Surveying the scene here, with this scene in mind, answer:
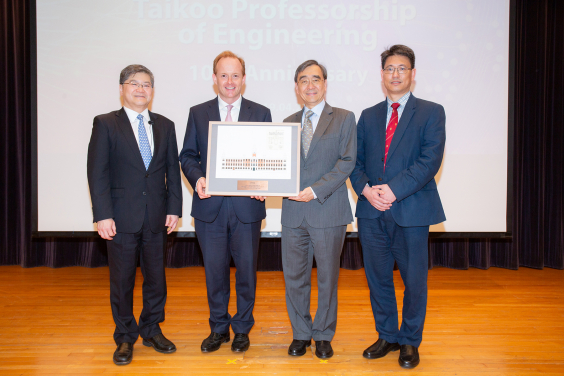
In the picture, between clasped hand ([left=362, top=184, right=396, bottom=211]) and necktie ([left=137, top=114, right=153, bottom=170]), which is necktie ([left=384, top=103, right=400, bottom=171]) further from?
necktie ([left=137, top=114, right=153, bottom=170])

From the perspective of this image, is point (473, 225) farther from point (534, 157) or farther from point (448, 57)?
point (448, 57)

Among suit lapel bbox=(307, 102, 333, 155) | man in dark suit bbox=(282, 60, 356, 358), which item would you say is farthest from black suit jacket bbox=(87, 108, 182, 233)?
suit lapel bbox=(307, 102, 333, 155)

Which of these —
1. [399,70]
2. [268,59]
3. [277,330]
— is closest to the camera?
[399,70]

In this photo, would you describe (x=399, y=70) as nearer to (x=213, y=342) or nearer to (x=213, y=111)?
(x=213, y=111)

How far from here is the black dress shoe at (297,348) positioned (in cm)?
223

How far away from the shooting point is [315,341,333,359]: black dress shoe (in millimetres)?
2211

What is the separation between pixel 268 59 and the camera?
12.2 feet

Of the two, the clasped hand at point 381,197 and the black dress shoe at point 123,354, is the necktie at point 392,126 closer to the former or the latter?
the clasped hand at point 381,197

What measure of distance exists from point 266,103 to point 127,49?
1.50 metres

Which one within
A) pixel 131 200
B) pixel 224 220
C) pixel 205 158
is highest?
pixel 205 158

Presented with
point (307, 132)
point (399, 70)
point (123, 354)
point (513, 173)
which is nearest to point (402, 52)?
point (399, 70)

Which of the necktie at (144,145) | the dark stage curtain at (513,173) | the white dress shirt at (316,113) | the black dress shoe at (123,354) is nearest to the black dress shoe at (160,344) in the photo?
the black dress shoe at (123,354)

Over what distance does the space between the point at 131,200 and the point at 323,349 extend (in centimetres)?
147

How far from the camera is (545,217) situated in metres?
4.48
